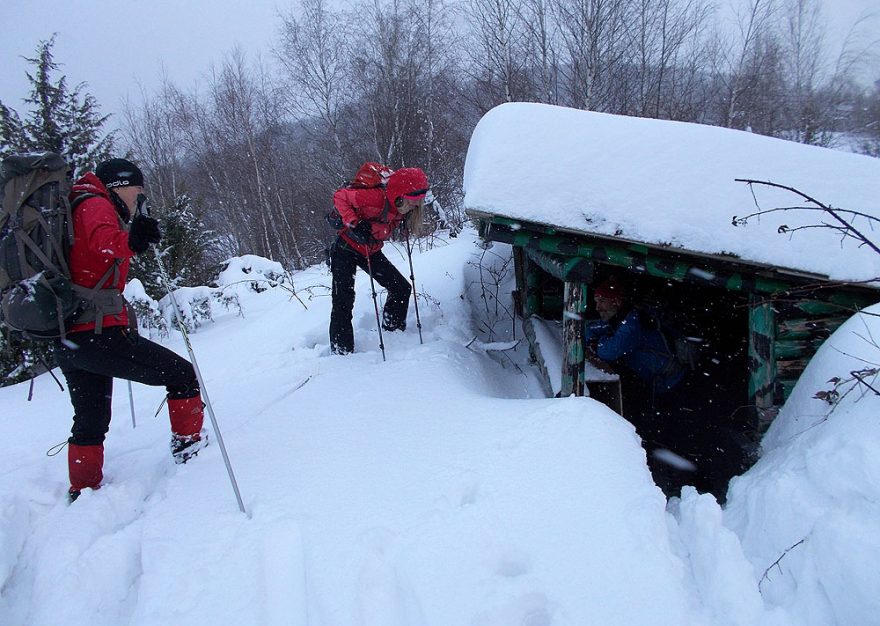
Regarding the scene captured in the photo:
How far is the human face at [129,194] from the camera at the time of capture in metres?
2.69

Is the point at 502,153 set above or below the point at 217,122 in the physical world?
below

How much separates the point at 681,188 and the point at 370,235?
8.83 feet

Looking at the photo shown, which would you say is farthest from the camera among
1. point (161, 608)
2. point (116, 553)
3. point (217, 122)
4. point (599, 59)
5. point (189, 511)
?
point (217, 122)

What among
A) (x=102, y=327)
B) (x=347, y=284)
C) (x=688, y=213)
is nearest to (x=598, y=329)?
(x=688, y=213)

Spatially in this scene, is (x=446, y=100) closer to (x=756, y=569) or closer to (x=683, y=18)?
(x=683, y=18)

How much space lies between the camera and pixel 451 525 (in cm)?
223

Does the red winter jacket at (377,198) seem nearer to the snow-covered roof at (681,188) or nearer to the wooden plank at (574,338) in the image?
the snow-covered roof at (681,188)

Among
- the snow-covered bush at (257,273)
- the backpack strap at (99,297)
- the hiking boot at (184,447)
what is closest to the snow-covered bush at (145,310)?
the snow-covered bush at (257,273)

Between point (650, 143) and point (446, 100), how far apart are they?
16122 millimetres

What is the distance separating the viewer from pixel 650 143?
145 inches

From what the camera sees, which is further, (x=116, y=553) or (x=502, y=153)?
(x=502, y=153)

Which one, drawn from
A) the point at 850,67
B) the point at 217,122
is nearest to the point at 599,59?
the point at 850,67

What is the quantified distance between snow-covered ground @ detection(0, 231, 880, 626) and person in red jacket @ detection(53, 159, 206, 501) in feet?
1.31

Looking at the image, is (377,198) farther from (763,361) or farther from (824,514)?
(824,514)
